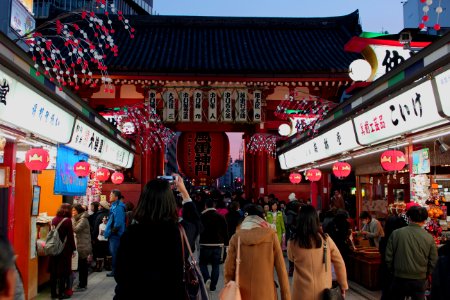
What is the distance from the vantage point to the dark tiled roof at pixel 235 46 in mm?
19031

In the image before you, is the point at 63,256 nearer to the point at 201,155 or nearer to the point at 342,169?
the point at 342,169

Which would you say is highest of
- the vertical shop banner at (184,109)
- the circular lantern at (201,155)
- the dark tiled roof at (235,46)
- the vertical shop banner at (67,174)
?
the dark tiled roof at (235,46)

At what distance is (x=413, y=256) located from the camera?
20.3 feet

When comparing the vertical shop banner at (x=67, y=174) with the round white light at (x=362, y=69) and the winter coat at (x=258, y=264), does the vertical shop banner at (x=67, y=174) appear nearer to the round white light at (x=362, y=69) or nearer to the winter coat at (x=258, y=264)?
the winter coat at (x=258, y=264)

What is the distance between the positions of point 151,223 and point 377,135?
21.1ft

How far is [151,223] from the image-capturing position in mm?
3744

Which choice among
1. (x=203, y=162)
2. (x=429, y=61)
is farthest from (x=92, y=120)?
(x=203, y=162)

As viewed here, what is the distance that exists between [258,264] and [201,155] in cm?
1619

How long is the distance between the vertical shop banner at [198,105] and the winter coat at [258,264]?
1311 cm

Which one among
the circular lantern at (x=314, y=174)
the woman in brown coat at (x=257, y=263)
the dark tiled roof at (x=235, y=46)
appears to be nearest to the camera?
the woman in brown coat at (x=257, y=263)

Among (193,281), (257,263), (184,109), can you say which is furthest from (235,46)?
(193,281)

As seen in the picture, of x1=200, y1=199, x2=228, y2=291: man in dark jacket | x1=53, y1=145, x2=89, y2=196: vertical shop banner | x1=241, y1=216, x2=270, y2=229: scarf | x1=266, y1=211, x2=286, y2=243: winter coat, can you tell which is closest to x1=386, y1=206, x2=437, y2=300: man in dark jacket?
x1=241, y1=216, x2=270, y2=229: scarf

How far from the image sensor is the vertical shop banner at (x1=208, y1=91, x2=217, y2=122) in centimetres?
1835

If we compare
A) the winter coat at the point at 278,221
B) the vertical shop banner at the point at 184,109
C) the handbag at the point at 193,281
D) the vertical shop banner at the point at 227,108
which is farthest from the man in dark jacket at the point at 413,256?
the vertical shop banner at the point at 184,109
